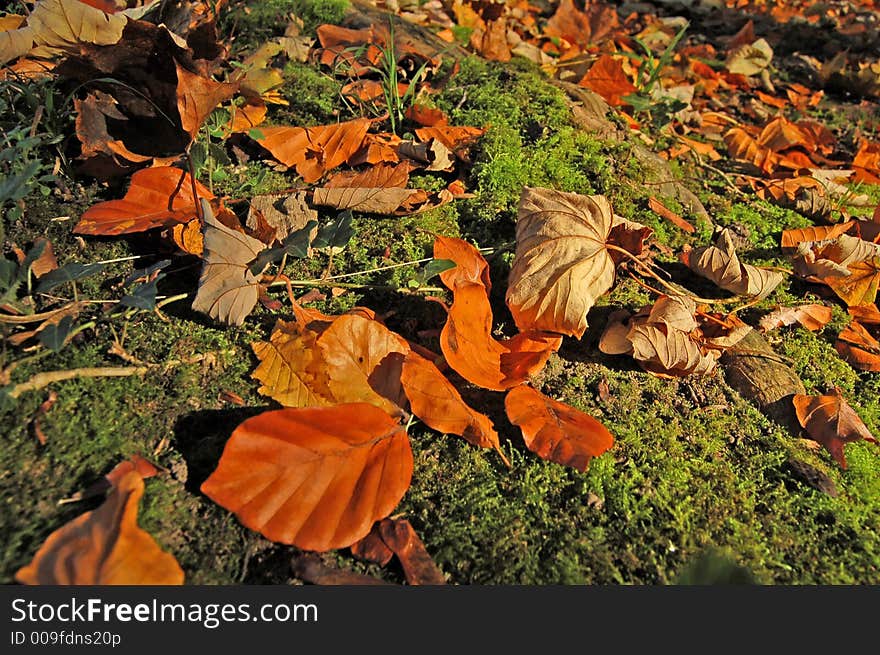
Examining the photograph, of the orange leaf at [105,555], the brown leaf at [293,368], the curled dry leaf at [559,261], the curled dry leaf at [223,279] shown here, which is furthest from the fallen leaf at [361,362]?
the orange leaf at [105,555]

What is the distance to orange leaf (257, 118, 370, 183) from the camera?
2197 mm

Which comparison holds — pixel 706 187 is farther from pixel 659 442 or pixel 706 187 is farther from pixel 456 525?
pixel 456 525

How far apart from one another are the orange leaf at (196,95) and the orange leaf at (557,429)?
104cm

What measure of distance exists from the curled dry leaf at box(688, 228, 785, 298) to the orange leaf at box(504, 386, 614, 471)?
77 cm

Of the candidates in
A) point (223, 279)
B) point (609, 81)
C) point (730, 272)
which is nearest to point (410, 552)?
point (223, 279)

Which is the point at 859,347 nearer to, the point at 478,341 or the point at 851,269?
the point at 851,269

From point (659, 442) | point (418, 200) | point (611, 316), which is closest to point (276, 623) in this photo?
point (659, 442)

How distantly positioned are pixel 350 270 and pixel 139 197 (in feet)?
2.03

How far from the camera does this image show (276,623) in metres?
1.20

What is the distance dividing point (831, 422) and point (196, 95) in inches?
71.5

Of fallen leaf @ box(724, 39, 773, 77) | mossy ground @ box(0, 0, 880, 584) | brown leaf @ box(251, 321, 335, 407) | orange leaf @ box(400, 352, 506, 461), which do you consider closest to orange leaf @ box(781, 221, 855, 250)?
mossy ground @ box(0, 0, 880, 584)

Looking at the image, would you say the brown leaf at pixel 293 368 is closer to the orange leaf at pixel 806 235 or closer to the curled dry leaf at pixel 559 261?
the curled dry leaf at pixel 559 261

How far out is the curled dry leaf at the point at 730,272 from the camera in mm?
2027

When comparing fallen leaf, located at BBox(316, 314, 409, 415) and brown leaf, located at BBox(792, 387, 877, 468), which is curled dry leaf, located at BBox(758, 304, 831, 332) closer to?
brown leaf, located at BBox(792, 387, 877, 468)
